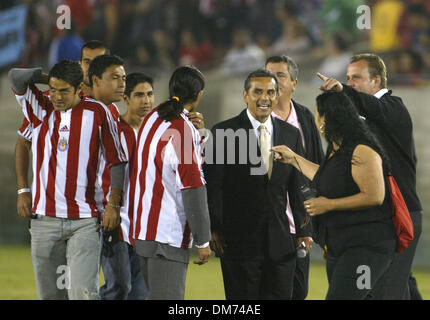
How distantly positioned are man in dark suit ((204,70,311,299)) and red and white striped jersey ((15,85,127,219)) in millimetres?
623

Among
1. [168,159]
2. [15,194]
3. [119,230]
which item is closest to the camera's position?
[168,159]

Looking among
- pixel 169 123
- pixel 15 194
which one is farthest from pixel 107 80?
pixel 15 194

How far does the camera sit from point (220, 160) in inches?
158

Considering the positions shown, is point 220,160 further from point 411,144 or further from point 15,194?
point 15,194

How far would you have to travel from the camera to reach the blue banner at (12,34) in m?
9.78

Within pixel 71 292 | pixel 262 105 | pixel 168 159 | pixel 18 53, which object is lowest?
pixel 71 292

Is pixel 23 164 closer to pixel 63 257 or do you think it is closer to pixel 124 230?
pixel 63 257

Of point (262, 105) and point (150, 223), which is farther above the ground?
point (262, 105)

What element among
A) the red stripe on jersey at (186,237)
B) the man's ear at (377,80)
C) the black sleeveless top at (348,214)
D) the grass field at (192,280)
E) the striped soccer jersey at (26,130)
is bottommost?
the grass field at (192,280)

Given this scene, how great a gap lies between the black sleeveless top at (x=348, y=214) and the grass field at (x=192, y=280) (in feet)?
8.27

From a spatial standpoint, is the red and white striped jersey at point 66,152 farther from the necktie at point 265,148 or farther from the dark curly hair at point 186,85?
the necktie at point 265,148

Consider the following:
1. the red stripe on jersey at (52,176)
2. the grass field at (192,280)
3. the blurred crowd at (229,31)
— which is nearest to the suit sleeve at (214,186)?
the red stripe on jersey at (52,176)

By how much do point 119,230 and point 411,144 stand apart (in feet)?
6.04

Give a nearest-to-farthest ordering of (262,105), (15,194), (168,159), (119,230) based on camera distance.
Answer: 1. (168,159)
2. (262,105)
3. (119,230)
4. (15,194)
